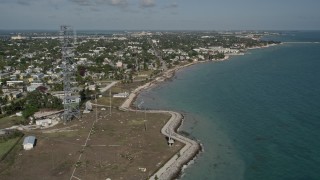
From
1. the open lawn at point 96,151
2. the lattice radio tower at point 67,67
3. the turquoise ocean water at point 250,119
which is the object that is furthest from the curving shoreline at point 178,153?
the lattice radio tower at point 67,67

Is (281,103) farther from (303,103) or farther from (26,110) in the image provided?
(26,110)

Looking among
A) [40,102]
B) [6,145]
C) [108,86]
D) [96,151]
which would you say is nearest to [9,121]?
[40,102]

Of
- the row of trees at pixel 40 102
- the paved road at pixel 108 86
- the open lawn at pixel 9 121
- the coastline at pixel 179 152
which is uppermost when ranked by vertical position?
the row of trees at pixel 40 102

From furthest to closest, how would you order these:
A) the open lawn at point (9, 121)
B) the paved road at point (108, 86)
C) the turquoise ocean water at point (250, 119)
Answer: the paved road at point (108, 86) → the open lawn at point (9, 121) → the turquoise ocean water at point (250, 119)

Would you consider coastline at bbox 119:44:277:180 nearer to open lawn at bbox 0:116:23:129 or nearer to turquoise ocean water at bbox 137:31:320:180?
turquoise ocean water at bbox 137:31:320:180

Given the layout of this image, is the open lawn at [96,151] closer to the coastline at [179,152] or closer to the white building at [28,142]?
the white building at [28,142]

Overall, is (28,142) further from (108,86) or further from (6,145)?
(108,86)

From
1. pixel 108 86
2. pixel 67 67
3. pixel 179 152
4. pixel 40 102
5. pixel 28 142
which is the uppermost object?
pixel 67 67

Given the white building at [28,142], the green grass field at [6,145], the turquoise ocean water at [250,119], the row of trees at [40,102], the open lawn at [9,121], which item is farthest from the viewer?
the row of trees at [40,102]
